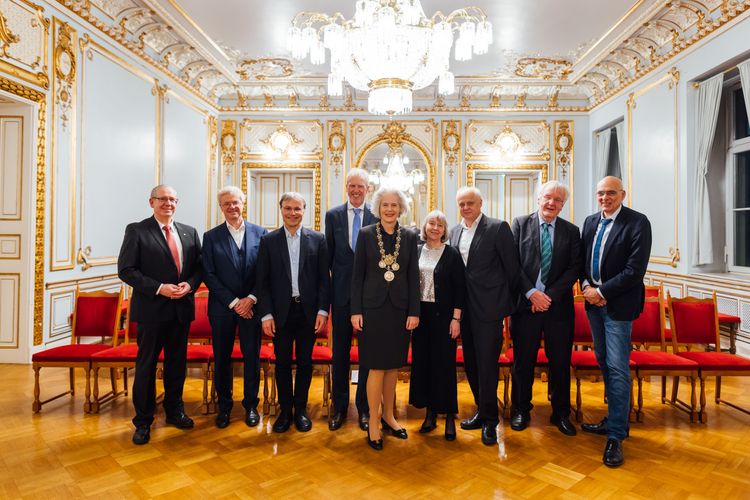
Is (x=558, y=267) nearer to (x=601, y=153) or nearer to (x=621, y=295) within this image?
(x=621, y=295)

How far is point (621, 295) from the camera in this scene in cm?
275

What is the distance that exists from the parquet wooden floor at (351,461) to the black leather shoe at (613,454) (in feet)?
0.19

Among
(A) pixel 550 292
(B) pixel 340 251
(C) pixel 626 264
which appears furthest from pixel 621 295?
(B) pixel 340 251

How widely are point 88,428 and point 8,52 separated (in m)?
3.35

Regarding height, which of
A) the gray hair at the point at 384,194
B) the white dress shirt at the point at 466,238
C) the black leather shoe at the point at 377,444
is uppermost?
the gray hair at the point at 384,194

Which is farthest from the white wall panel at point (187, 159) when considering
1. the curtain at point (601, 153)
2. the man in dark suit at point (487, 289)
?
the curtain at point (601, 153)

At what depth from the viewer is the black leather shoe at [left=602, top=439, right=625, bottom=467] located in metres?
2.62

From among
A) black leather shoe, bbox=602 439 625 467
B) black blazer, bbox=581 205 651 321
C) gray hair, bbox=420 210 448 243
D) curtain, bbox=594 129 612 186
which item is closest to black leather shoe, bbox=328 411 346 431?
gray hair, bbox=420 210 448 243

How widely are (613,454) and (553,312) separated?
85 centimetres

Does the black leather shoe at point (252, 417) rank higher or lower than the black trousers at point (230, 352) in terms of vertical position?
lower

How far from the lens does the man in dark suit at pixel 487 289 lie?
287 centimetres

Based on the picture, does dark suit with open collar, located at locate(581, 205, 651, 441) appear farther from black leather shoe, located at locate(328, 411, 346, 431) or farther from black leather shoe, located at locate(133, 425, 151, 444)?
black leather shoe, located at locate(133, 425, 151, 444)

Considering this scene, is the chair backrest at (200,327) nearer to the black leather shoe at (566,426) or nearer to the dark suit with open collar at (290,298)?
the dark suit with open collar at (290,298)

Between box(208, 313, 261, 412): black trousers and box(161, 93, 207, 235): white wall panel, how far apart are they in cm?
437
